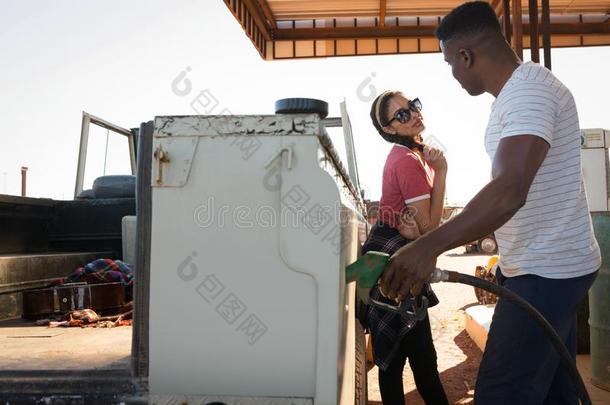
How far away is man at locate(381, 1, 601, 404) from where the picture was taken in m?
1.62

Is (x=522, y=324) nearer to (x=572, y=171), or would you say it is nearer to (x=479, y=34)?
(x=572, y=171)

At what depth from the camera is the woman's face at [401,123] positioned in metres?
2.87

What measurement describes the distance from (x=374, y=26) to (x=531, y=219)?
6.39 metres

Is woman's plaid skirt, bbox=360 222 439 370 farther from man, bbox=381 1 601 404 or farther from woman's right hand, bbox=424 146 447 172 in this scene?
man, bbox=381 1 601 404

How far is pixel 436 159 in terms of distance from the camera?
2.80 meters

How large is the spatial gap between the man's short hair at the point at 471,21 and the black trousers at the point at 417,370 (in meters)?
1.53

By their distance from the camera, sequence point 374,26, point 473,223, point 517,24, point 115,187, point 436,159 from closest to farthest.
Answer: point 473,223, point 436,159, point 115,187, point 517,24, point 374,26

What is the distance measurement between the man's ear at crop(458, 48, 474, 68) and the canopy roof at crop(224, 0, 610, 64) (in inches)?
216

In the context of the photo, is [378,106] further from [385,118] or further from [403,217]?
[403,217]

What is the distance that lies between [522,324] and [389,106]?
1.54m

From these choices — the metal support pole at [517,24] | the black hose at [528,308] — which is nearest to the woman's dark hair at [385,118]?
the black hose at [528,308]

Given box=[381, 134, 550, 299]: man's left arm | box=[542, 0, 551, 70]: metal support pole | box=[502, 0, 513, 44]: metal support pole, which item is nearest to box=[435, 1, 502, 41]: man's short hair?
box=[381, 134, 550, 299]: man's left arm

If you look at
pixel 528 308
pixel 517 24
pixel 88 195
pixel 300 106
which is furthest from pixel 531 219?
pixel 517 24

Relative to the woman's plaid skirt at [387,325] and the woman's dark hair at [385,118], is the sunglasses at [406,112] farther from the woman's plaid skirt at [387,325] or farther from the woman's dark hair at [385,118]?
the woman's plaid skirt at [387,325]
